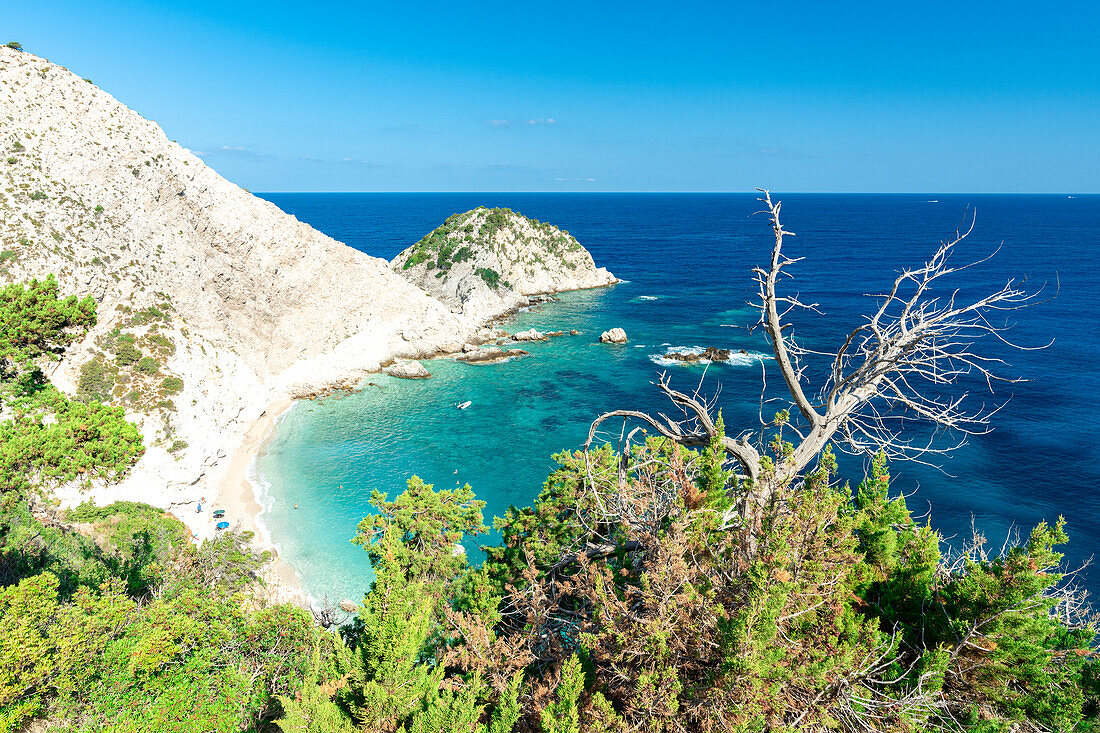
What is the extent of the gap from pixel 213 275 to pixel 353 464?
1035 inches

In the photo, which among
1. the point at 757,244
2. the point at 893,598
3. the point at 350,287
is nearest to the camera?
the point at 893,598

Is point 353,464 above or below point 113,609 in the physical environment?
below

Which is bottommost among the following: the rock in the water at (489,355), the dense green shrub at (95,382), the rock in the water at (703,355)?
the rock in the water at (489,355)

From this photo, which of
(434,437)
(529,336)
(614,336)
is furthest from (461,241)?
(434,437)

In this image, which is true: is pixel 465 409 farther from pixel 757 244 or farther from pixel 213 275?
pixel 757 244

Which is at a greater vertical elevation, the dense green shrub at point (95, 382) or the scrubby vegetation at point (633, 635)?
the scrubby vegetation at point (633, 635)

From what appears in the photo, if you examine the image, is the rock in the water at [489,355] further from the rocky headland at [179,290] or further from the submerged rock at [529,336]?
the submerged rock at [529,336]

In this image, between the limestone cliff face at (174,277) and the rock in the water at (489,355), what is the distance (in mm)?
3211

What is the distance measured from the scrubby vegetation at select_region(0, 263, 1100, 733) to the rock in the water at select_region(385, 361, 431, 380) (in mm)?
42652

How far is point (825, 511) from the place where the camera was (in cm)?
855

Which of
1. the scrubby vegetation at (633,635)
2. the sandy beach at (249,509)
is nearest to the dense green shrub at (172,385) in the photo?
the sandy beach at (249,509)

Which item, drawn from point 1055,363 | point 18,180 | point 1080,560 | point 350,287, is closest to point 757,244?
point 1055,363

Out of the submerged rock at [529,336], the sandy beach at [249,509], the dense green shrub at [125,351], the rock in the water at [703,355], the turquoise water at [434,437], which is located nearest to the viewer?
the sandy beach at [249,509]

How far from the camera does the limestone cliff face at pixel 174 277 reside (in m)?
37.4
